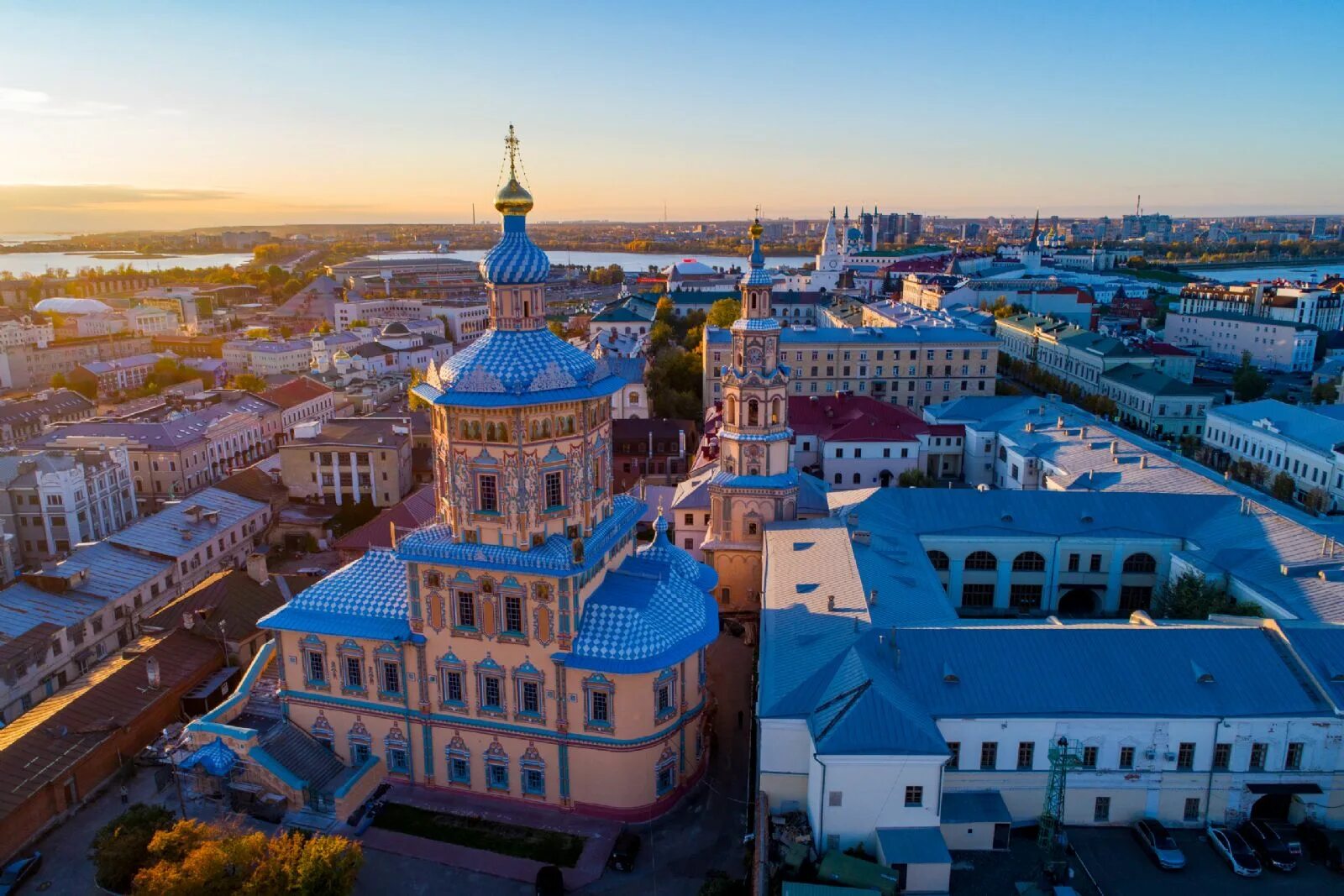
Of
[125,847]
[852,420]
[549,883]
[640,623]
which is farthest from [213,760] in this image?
[852,420]

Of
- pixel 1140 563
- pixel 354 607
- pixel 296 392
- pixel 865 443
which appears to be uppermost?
pixel 354 607

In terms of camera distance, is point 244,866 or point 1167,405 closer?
point 244,866

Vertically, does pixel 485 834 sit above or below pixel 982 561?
below

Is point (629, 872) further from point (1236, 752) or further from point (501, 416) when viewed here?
point (1236, 752)

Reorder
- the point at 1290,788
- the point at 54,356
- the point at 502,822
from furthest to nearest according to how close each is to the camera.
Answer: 1. the point at 54,356
2. the point at 502,822
3. the point at 1290,788

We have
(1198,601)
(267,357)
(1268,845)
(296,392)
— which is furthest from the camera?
(267,357)

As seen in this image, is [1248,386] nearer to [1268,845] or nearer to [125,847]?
[1268,845]
